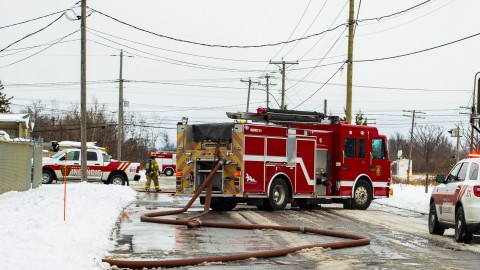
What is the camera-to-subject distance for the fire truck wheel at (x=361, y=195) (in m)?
23.4

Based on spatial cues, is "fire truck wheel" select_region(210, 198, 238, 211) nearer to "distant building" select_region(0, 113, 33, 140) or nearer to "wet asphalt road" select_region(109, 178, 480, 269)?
"wet asphalt road" select_region(109, 178, 480, 269)

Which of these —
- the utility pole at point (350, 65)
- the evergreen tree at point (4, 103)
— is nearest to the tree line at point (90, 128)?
the evergreen tree at point (4, 103)

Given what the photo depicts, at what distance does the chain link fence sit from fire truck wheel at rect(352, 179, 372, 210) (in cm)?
1129

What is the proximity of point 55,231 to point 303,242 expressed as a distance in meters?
4.42

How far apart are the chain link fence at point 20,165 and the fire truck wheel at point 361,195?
11291mm

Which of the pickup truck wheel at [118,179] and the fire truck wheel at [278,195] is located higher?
the fire truck wheel at [278,195]

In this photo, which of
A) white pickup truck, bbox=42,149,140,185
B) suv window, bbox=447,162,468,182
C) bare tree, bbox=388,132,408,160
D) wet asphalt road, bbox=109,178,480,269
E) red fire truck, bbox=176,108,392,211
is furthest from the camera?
bare tree, bbox=388,132,408,160

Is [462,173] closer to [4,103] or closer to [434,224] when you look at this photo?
[434,224]

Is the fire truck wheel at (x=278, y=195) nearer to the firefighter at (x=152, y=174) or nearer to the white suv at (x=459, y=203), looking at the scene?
the white suv at (x=459, y=203)

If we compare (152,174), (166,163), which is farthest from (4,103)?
(152,174)

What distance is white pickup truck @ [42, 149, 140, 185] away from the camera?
118 ft

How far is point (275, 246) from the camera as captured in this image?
12.4 m

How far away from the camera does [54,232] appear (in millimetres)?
11922

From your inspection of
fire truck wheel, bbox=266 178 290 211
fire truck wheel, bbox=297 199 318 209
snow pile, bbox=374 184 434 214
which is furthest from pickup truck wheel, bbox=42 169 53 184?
fire truck wheel, bbox=266 178 290 211
